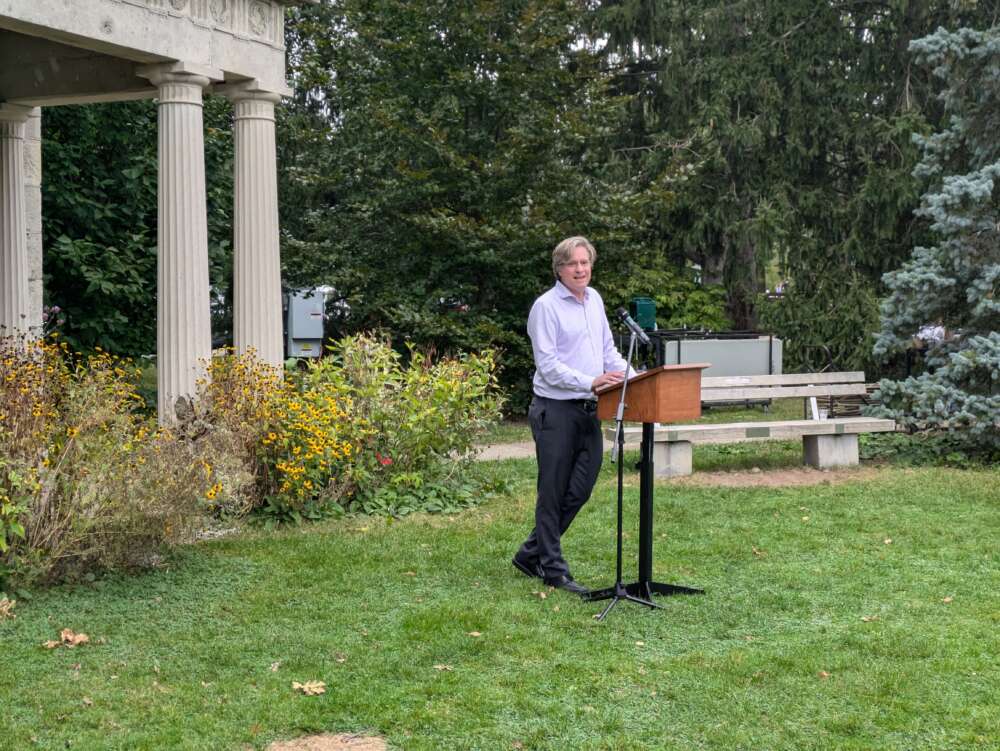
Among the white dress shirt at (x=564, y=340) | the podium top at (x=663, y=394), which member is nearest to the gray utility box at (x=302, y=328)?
the white dress shirt at (x=564, y=340)

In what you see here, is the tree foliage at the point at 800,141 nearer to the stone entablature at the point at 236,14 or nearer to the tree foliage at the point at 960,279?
the tree foliage at the point at 960,279

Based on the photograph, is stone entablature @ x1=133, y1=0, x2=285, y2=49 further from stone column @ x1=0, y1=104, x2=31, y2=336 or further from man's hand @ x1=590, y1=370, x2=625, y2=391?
man's hand @ x1=590, y1=370, x2=625, y2=391

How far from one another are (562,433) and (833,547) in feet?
7.87

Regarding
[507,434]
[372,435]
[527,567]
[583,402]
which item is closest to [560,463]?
[583,402]

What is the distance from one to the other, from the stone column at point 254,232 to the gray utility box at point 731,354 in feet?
28.9

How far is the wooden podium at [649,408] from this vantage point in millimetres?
5895

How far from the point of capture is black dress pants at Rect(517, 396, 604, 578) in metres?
6.58

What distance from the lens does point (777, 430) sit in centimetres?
1115

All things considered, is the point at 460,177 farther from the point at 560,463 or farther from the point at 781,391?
the point at 560,463

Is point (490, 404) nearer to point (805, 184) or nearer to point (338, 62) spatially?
point (338, 62)

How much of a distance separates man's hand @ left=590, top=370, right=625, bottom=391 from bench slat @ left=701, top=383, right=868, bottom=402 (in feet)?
18.9

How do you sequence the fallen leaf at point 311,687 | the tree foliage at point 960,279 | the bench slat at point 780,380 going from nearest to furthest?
1. the fallen leaf at point 311,687
2. the tree foliage at point 960,279
3. the bench slat at point 780,380

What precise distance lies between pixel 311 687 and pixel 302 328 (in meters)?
18.8

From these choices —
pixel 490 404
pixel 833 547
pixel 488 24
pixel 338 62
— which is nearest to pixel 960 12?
pixel 488 24
